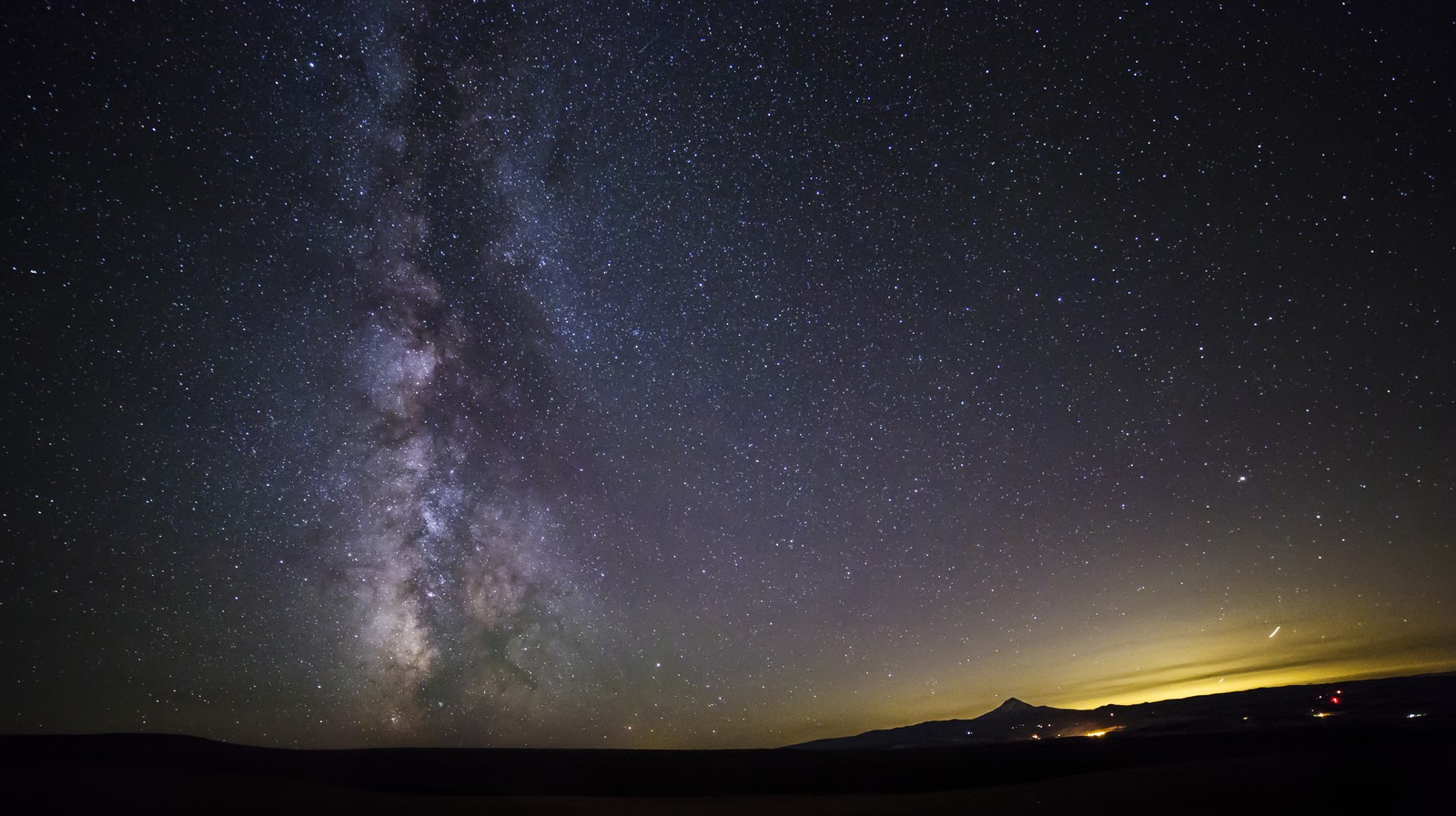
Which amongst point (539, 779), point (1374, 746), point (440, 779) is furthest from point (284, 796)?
point (1374, 746)

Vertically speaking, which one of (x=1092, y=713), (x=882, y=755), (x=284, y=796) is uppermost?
(x=284, y=796)

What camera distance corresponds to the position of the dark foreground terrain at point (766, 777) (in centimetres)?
1072

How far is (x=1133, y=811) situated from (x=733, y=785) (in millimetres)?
9413

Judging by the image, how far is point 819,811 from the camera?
11453 mm

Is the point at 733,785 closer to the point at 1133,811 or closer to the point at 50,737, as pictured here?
the point at 1133,811

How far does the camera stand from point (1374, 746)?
15531 mm

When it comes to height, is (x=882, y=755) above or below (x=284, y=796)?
below

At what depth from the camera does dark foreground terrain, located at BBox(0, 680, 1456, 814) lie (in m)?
10.7

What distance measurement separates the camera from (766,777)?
17.2m

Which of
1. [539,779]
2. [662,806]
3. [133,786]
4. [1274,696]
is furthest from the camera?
[1274,696]

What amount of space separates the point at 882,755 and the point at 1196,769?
30.7ft

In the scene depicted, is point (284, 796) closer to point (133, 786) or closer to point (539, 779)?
point (133, 786)

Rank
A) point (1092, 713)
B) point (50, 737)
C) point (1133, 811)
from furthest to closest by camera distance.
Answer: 1. point (1092, 713)
2. point (50, 737)
3. point (1133, 811)

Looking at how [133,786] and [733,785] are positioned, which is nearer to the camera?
[133,786]
